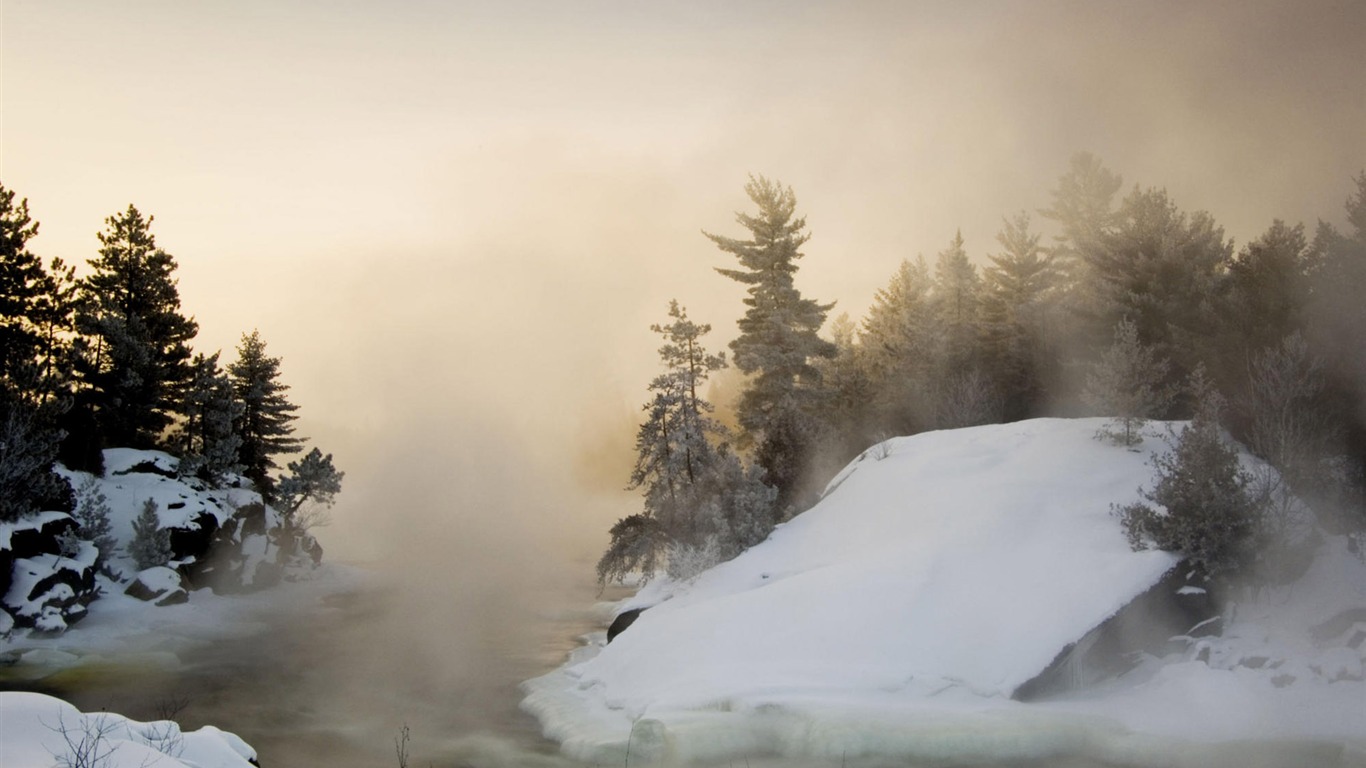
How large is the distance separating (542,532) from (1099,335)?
68.3 meters

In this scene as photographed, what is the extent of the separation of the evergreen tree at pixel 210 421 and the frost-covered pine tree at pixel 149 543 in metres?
8.77

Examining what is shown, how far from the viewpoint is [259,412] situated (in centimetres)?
5919

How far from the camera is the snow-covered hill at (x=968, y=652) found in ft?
54.0

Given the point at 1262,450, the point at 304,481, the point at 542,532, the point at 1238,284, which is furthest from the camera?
the point at 542,532

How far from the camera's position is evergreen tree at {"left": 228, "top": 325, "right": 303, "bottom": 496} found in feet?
190

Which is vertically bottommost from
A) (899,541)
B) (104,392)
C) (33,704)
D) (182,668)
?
(182,668)

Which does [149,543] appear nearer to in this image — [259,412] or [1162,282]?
[259,412]

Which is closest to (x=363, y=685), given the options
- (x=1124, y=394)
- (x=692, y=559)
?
(x=692, y=559)

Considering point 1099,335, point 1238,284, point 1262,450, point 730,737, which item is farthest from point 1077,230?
point 730,737

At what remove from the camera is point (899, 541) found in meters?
23.8

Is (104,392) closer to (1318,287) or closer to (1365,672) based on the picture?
(1365,672)

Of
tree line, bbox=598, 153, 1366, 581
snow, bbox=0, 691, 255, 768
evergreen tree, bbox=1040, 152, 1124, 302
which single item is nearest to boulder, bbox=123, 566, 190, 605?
tree line, bbox=598, 153, 1366, 581

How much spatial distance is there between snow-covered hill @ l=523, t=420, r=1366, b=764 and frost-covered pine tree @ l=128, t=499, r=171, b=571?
25639 mm

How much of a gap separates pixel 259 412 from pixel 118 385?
40.7 feet
